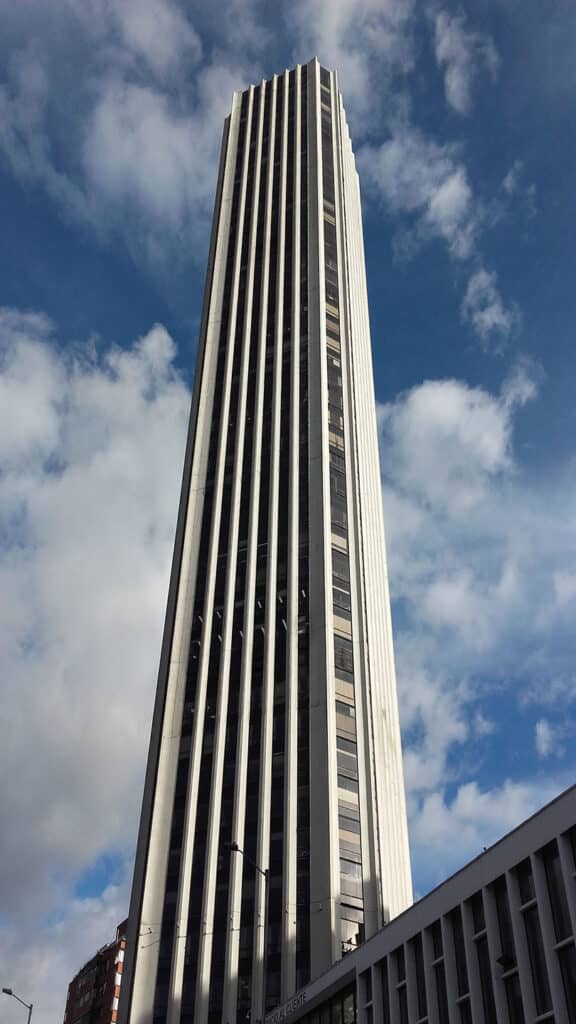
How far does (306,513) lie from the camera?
83312 millimetres

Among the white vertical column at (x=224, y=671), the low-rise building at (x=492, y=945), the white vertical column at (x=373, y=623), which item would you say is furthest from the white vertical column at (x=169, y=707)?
the low-rise building at (x=492, y=945)

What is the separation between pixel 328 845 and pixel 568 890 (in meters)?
34.1

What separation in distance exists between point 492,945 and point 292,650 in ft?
134

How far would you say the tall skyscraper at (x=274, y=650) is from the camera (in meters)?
63.8

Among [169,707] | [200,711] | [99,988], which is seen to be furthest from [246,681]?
[99,988]

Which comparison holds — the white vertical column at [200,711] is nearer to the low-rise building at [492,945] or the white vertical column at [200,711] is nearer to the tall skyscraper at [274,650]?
the tall skyscraper at [274,650]

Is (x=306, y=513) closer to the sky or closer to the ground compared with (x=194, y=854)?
closer to the sky

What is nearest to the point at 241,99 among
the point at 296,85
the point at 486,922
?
the point at 296,85

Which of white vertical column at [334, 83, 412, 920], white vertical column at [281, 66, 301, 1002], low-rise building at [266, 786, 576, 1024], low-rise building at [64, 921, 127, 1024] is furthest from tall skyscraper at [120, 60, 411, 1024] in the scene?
low-rise building at [64, 921, 127, 1024]

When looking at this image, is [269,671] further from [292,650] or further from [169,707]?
[169,707]

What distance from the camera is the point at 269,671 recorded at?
247 feet

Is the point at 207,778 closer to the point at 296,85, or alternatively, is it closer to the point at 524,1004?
the point at 524,1004

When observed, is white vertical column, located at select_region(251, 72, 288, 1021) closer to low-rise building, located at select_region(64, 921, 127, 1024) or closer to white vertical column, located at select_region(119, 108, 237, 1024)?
white vertical column, located at select_region(119, 108, 237, 1024)

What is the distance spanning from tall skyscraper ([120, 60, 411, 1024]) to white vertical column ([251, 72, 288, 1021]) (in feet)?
0.50
